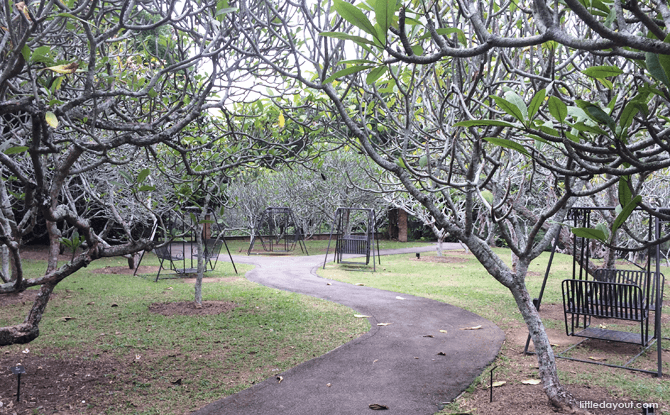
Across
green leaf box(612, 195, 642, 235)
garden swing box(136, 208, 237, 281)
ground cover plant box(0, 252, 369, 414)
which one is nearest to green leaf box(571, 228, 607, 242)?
green leaf box(612, 195, 642, 235)

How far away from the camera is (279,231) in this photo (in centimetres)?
2097

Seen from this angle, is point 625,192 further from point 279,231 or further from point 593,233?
point 279,231

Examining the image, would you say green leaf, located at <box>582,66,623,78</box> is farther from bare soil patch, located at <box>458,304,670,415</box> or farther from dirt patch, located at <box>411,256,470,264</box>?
dirt patch, located at <box>411,256,470,264</box>

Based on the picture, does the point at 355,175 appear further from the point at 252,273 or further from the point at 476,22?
the point at 476,22

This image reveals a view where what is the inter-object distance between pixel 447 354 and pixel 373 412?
5.79ft

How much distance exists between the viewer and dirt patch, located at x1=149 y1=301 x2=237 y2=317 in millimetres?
6820

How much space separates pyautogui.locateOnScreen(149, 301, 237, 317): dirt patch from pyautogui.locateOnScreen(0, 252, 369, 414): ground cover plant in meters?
0.02

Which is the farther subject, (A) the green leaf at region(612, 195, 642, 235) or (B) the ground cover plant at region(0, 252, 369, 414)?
(B) the ground cover plant at region(0, 252, 369, 414)

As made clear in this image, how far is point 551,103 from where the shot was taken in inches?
43.9

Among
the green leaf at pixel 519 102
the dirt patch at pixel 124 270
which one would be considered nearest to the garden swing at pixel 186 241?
the dirt patch at pixel 124 270

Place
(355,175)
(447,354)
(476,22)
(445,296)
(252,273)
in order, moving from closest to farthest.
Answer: (476,22) < (447,354) < (445,296) < (252,273) < (355,175)

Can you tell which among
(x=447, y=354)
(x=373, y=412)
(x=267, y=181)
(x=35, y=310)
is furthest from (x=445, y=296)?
(x=267, y=181)

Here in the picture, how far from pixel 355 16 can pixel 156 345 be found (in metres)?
5.06

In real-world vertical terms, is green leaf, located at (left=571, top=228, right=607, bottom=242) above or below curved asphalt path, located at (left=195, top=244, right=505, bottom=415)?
above
